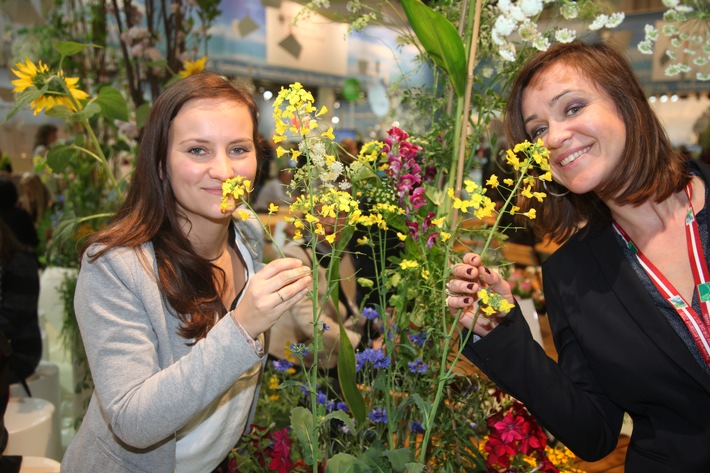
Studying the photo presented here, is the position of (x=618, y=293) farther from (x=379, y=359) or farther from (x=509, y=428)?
(x=379, y=359)

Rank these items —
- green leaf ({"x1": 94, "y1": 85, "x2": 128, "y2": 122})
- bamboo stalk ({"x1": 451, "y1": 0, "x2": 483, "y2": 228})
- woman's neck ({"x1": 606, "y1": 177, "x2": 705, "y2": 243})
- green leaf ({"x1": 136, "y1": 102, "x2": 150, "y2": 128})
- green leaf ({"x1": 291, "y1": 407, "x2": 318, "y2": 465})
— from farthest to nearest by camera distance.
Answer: green leaf ({"x1": 136, "y1": 102, "x2": 150, "y2": 128})
green leaf ({"x1": 94, "y1": 85, "x2": 128, "y2": 122})
woman's neck ({"x1": 606, "y1": 177, "x2": 705, "y2": 243})
bamboo stalk ({"x1": 451, "y1": 0, "x2": 483, "y2": 228})
green leaf ({"x1": 291, "y1": 407, "x2": 318, "y2": 465})

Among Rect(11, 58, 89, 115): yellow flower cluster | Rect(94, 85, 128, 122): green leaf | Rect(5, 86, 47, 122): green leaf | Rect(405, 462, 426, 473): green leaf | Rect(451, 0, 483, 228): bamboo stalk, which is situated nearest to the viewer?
Rect(405, 462, 426, 473): green leaf

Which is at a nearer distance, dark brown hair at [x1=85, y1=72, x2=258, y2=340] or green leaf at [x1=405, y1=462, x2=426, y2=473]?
green leaf at [x1=405, y1=462, x2=426, y2=473]

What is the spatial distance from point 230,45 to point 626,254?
5073 millimetres

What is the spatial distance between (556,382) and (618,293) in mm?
222

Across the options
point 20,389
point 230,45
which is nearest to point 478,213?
point 20,389

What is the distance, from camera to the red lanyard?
1224 millimetres

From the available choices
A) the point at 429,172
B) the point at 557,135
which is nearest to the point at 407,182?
the point at 429,172

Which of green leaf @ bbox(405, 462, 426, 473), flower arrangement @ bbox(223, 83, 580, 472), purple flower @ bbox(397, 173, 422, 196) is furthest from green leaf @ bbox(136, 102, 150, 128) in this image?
green leaf @ bbox(405, 462, 426, 473)

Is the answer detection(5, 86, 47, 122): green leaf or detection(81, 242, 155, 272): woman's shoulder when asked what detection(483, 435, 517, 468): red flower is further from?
detection(5, 86, 47, 122): green leaf

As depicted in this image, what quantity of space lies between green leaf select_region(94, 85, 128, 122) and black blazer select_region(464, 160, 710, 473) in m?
1.33

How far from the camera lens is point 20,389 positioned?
2.75 metres

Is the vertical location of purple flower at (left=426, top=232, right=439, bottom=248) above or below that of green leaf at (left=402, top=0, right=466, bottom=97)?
below

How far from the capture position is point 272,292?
96 centimetres
